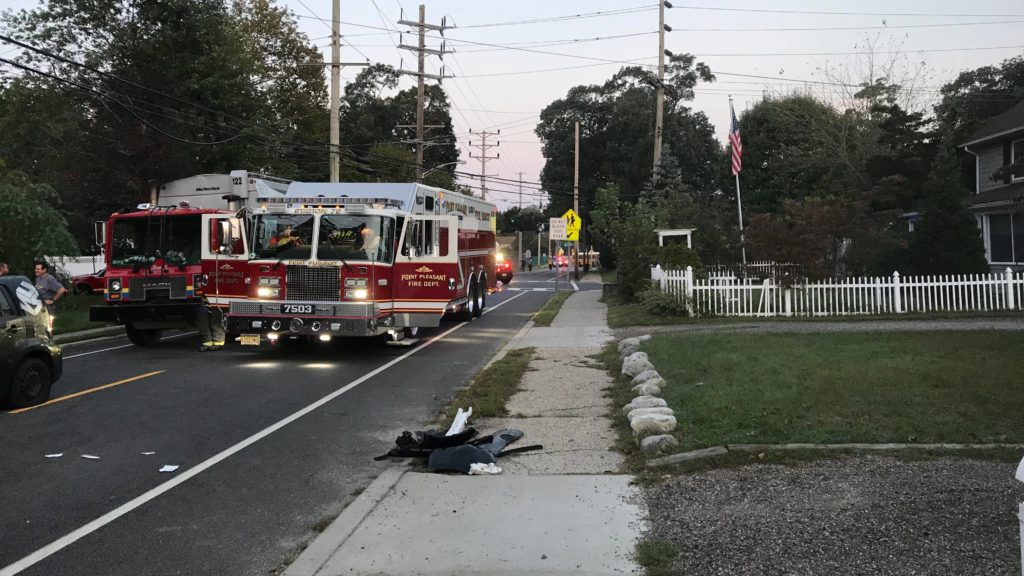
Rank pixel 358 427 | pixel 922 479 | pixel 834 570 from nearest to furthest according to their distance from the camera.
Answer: pixel 834 570 → pixel 922 479 → pixel 358 427

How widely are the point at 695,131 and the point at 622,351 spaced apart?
6083 cm

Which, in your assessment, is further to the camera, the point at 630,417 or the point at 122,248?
the point at 122,248

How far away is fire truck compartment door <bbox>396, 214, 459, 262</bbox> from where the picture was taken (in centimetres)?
1502

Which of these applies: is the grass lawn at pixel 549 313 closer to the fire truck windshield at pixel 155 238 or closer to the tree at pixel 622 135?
the fire truck windshield at pixel 155 238

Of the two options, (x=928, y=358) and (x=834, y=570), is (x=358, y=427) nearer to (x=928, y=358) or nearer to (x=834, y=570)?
(x=834, y=570)

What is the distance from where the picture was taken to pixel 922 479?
583 centimetres

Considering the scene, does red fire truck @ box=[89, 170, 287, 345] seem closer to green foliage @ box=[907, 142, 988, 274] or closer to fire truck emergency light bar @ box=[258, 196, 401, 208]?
fire truck emergency light bar @ box=[258, 196, 401, 208]

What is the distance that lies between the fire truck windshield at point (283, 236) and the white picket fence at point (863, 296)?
358 inches

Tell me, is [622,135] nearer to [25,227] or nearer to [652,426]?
[25,227]

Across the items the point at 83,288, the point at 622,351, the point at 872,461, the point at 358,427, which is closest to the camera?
the point at 872,461

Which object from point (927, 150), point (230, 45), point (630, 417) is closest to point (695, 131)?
point (927, 150)

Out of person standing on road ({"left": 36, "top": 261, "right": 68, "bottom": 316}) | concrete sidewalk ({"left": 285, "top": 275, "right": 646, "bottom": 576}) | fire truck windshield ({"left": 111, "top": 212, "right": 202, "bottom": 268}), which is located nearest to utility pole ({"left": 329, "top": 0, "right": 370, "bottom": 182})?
fire truck windshield ({"left": 111, "top": 212, "right": 202, "bottom": 268})

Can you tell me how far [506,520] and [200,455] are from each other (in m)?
3.59

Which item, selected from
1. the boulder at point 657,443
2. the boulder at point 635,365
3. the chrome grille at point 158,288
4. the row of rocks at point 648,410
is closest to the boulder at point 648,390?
the row of rocks at point 648,410
